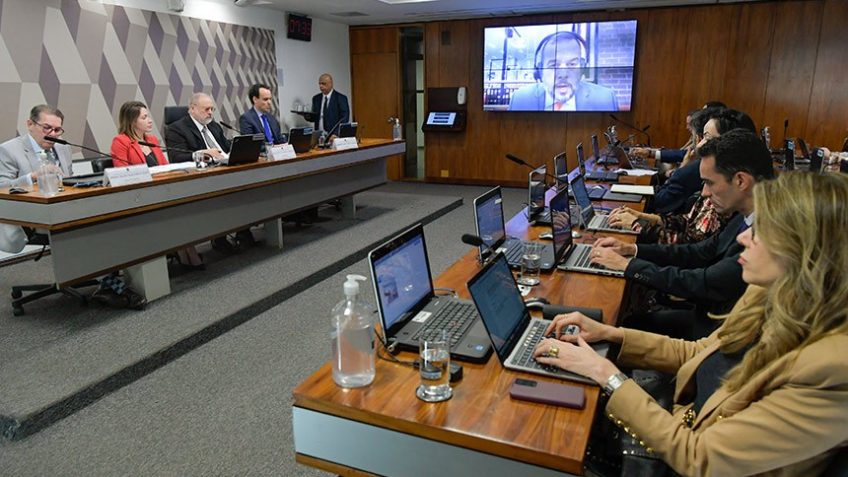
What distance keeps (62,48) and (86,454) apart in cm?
361

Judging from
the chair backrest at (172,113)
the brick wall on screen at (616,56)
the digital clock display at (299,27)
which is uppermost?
the digital clock display at (299,27)

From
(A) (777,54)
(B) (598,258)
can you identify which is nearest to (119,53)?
(B) (598,258)

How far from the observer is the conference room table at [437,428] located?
1.10 metres

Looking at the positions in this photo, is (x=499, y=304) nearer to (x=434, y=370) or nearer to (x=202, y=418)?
(x=434, y=370)

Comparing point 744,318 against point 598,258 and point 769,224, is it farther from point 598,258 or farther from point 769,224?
point 598,258

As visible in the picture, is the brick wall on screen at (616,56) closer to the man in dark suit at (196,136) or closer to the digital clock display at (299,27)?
the digital clock display at (299,27)

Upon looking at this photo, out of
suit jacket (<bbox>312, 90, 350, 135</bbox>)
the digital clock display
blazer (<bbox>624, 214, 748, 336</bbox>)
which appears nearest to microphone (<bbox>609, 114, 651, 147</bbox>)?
suit jacket (<bbox>312, 90, 350, 135</bbox>)

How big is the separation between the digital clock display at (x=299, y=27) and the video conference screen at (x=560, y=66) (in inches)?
91.1

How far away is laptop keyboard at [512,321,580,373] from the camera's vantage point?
1.37 metres

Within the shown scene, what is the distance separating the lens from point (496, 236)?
97.0 inches

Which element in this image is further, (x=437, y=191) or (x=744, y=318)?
(x=437, y=191)

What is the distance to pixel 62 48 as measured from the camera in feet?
14.4

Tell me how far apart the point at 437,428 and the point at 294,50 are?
6813mm

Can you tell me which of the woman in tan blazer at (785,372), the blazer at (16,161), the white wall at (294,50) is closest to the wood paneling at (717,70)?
the white wall at (294,50)
